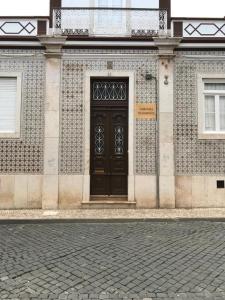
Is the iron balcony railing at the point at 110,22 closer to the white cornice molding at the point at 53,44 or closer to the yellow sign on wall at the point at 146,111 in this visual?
the white cornice molding at the point at 53,44

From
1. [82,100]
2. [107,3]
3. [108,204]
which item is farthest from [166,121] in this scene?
[107,3]

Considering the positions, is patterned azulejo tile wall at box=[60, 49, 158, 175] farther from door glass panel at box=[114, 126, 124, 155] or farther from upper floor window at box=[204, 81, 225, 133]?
upper floor window at box=[204, 81, 225, 133]

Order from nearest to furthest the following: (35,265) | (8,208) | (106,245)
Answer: (35,265)
(106,245)
(8,208)

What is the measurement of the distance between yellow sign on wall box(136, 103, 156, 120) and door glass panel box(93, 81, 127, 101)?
61cm

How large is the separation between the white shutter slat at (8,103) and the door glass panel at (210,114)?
5.89 metres

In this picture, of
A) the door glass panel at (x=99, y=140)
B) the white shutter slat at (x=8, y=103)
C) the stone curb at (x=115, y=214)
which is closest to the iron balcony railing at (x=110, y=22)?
the white shutter slat at (x=8, y=103)

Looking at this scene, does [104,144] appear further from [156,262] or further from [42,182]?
[156,262]

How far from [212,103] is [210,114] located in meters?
0.35

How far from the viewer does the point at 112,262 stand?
536cm

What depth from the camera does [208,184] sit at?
10.7m

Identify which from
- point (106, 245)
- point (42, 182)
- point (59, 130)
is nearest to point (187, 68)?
point (59, 130)

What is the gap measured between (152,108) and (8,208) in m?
5.25

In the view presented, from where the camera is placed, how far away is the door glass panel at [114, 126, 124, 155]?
11.0 meters

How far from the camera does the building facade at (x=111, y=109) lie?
10.6 meters
